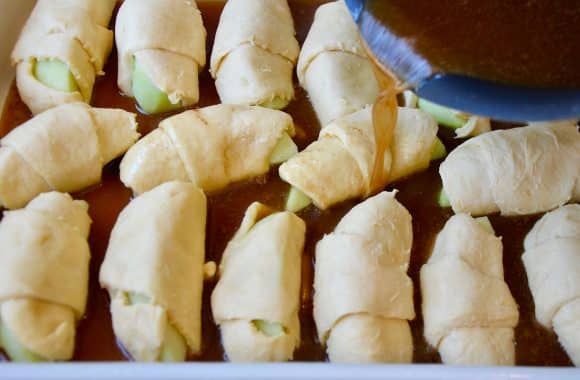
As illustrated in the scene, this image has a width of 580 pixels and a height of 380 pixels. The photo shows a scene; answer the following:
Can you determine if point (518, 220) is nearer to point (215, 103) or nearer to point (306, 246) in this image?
point (306, 246)

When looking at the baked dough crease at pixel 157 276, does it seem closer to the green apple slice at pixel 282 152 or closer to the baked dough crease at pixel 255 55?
the green apple slice at pixel 282 152

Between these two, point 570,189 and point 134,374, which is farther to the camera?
point 570,189

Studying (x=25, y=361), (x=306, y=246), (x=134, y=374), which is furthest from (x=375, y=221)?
(x=25, y=361)

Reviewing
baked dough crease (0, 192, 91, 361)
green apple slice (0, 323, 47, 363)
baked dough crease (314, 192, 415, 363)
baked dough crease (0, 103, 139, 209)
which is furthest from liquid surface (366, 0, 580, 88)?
green apple slice (0, 323, 47, 363)

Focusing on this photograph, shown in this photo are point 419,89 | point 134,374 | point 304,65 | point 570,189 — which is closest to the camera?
point 134,374

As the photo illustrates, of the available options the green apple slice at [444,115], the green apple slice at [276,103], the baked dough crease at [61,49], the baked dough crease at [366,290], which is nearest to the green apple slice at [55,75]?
the baked dough crease at [61,49]

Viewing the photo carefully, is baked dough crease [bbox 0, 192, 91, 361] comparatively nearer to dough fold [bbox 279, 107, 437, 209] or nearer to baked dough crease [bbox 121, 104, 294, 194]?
baked dough crease [bbox 121, 104, 294, 194]

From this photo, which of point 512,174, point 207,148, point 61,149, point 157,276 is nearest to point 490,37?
point 512,174

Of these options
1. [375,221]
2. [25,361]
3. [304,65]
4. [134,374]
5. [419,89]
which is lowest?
[25,361]
